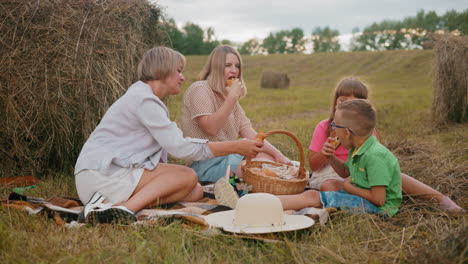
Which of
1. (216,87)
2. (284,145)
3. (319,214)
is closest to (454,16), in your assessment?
(284,145)

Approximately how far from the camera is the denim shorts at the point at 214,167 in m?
4.00

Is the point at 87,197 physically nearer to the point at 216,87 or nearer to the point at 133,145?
the point at 133,145

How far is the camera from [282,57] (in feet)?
114

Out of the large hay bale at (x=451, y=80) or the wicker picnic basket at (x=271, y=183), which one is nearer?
the wicker picnic basket at (x=271, y=183)

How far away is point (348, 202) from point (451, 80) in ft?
20.0

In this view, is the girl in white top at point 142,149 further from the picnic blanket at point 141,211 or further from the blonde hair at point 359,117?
the blonde hair at point 359,117

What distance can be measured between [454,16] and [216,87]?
20.1ft

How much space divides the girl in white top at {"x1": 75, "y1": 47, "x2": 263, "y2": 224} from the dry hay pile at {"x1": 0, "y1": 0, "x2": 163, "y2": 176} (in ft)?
3.51

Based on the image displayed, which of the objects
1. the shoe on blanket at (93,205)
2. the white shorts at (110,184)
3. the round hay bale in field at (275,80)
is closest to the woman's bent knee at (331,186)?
the white shorts at (110,184)

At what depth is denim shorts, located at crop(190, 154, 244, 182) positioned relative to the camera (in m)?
4.00

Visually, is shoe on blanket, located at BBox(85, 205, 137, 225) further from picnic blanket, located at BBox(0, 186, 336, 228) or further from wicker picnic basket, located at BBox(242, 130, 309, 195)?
wicker picnic basket, located at BBox(242, 130, 309, 195)

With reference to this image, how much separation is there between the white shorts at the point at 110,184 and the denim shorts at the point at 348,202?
4.62ft

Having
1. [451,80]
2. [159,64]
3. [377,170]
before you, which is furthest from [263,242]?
[451,80]

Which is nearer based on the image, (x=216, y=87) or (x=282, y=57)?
(x=216, y=87)
